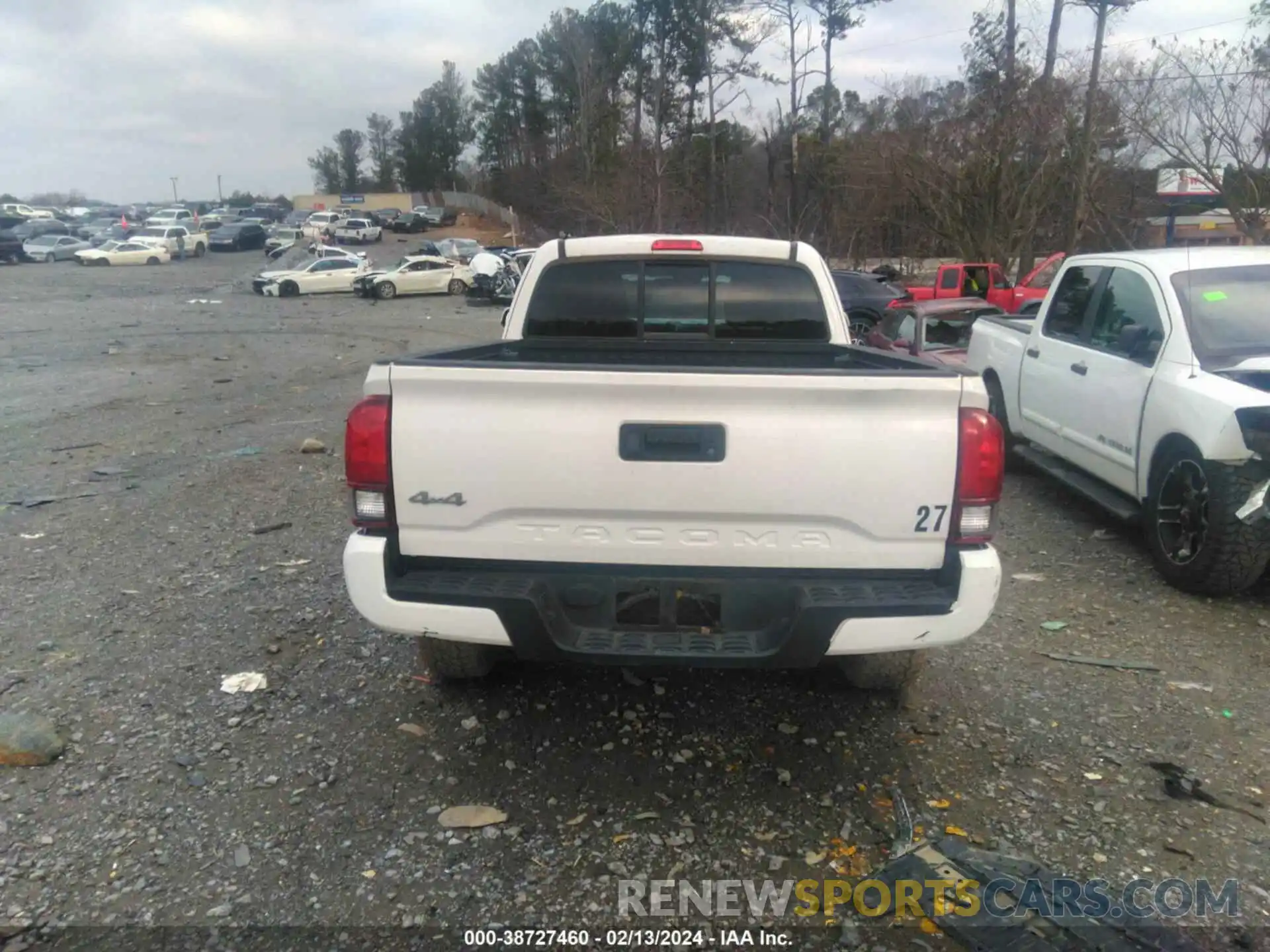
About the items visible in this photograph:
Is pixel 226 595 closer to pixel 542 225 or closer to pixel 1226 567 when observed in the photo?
pixel 1226 567

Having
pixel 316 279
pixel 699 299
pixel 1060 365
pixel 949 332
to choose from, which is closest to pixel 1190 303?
pixel 1060 365

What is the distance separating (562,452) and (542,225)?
2560 inches

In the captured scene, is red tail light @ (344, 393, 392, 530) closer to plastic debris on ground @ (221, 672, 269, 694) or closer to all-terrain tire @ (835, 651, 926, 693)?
plastic debris on ground @ (221, 672, 269, 694)

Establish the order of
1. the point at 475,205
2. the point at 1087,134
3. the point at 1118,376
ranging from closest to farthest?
1. the point at 1118,376
2. the point at 1087,134
3. the point at 475,205

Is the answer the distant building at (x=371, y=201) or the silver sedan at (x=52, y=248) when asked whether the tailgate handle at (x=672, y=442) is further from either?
the distant building at (x=371, y=201)

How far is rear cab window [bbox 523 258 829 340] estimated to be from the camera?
4.64 m

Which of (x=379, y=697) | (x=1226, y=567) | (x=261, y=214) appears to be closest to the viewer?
(x=379, y=697)

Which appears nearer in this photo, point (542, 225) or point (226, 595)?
point (226, 595)

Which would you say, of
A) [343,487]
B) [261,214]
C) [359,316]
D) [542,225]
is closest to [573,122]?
Answer: [542,225]

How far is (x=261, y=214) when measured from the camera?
92688 mm

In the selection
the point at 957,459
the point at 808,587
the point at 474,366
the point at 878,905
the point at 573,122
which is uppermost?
the point at 573,122

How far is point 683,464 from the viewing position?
296 cm

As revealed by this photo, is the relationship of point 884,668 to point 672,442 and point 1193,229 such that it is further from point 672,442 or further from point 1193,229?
point 1193,229

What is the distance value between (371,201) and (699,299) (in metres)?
105
